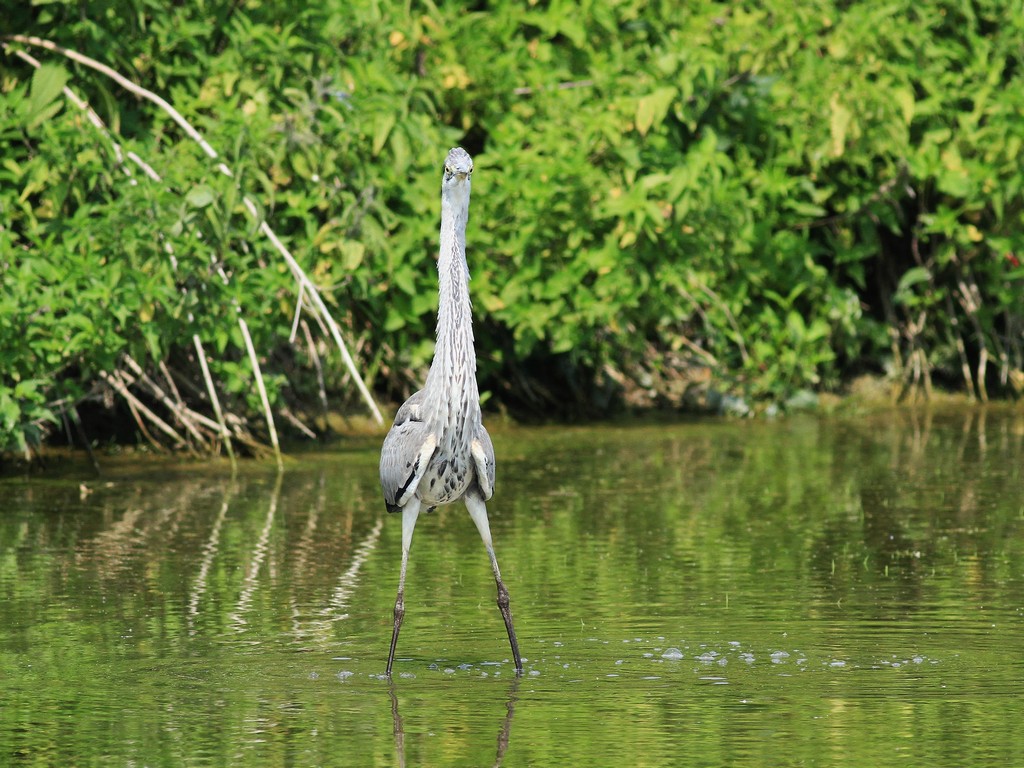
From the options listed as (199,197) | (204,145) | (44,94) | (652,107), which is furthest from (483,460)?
(652,107)

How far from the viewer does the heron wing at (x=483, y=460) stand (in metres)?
7.50

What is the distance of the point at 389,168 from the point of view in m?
13.5

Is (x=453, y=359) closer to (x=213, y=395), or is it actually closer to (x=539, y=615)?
(x=539, y=615)

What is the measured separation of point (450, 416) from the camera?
293 inches

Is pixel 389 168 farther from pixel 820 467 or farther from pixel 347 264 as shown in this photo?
pixel 820 467

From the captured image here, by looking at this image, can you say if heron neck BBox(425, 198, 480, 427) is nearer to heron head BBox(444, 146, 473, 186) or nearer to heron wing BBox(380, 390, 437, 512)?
heron wing BBox(380, 390, 437, 512)

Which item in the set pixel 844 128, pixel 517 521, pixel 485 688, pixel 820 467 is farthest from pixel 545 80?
pixel 485 688

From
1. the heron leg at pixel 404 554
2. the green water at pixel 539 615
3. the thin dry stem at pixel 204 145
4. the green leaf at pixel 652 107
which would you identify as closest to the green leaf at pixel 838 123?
the green leaf at pixel 652 107

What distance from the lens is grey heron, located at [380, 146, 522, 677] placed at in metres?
7.43

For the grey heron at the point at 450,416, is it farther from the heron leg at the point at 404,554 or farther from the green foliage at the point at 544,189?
the green foliage at the point at 544,189

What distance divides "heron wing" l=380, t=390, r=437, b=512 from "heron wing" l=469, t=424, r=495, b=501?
0.19 m

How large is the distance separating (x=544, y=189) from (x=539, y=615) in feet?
21.2

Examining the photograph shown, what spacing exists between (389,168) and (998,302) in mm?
6246

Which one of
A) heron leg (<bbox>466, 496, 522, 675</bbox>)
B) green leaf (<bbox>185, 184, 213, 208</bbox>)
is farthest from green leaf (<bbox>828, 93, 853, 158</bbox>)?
heron leg (<bbox>466, 496, 522, 675</bbox>)
